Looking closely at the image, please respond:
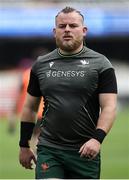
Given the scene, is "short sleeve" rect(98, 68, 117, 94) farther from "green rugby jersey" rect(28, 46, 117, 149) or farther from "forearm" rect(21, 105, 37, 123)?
"forearm" rect(21, 105, 37, 123)

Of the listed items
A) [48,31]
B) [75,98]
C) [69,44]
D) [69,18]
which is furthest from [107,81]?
[48,31]

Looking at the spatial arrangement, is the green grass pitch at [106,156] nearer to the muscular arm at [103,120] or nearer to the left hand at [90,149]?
the muscular arm at [103,120]

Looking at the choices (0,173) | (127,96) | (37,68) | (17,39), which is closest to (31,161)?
(37,68)

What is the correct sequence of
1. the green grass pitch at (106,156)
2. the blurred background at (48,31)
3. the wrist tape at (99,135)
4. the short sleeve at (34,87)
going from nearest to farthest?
the wrist tape at (99,135), the short sleeve at (34,87), the green grass pitch at (106,156), the blurred background at (48,31)

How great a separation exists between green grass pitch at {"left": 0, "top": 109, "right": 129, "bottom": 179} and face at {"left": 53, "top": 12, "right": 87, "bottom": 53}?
5.76 metres

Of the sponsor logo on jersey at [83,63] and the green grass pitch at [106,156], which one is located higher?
the sponsor logo on jersey at [83,63]

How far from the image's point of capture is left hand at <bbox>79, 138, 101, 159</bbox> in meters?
6.78

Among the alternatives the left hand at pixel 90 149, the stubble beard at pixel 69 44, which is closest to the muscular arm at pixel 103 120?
the left hand at pixel 90 149

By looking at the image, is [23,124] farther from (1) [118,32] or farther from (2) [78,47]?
(1) [118,32]

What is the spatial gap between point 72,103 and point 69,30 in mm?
633

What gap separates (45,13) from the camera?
117 ft

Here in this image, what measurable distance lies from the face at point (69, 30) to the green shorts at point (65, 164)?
915 mm

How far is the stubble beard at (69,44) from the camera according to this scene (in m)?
7.13

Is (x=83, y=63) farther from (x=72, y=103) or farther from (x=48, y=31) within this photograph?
(x=48, y=31)
